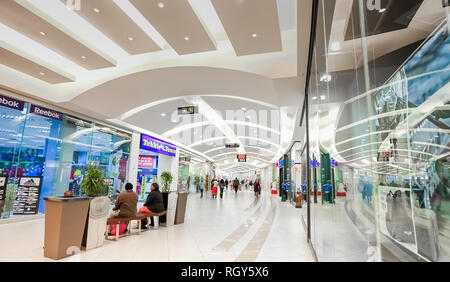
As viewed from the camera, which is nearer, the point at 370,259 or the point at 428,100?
the point at 428,100

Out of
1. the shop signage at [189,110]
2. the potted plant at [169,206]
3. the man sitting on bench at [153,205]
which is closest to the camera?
the man sitting on bench at [153,205]

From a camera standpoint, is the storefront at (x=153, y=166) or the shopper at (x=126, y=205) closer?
the shopper at (x=126, y=205)

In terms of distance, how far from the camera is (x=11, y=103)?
23.8 ft

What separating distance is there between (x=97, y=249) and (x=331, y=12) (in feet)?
17.2

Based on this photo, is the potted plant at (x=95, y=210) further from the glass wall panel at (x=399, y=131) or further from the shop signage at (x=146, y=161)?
the shop signage at (x=146, y=161)

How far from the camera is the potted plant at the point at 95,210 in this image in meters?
4.27

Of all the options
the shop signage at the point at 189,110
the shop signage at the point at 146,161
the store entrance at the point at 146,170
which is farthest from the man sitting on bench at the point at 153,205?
the shop signage at the point at 146,161

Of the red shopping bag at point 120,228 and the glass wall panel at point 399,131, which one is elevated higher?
the glass wall panel at point 399,131

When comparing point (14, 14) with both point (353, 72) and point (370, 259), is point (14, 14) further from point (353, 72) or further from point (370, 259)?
point (370, 259)

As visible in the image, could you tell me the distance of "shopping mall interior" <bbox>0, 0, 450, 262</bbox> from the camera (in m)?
1.00

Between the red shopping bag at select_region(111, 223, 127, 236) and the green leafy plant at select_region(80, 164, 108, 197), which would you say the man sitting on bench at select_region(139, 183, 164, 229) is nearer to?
the red shopping bag at select_region(111, 223, 127, 236)

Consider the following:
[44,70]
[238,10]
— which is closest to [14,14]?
[44,70]

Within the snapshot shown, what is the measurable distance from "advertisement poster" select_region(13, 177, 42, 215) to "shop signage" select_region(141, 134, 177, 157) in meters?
5.58

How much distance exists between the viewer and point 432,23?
878 millimetres
